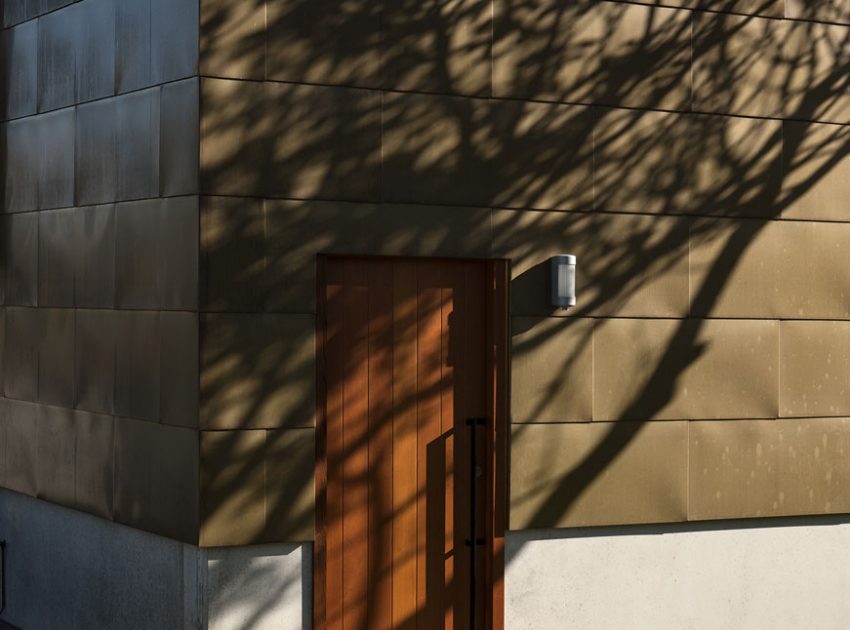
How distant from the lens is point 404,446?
Result: 28.9 ft

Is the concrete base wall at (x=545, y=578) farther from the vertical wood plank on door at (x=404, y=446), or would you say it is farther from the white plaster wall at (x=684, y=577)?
the vertical wood plank on door at (x=404, y=446)

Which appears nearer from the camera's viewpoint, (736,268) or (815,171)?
(736,268)

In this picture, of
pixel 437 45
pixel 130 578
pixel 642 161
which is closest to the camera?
pixel 437 45

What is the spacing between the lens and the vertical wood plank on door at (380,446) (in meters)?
8.69

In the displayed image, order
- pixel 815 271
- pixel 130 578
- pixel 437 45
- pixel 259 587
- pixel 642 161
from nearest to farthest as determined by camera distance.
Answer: pixel 259 587
pixel 437 45
pixel 130 578
pixel 642 161
pixel 815 271

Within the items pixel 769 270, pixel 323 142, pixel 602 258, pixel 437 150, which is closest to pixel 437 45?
pixel 437 150

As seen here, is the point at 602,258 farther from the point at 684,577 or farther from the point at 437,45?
the point at 684,577

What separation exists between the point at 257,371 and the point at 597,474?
2.33 m

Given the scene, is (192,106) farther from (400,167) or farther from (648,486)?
(648,486)

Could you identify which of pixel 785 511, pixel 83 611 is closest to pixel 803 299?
pixel 785 511

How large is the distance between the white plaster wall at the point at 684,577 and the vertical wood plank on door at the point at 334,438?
1.09m

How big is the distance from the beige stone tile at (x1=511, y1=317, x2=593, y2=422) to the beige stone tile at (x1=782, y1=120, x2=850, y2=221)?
178 cm

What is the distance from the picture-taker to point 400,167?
28.3 ft

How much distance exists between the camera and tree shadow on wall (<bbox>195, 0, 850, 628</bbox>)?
27.1 ft
